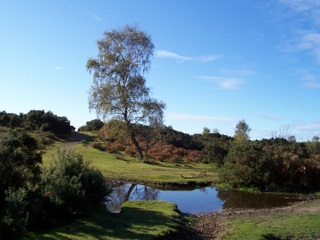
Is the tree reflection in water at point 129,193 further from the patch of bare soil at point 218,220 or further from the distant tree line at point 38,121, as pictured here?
the distant tree line at point 38,121

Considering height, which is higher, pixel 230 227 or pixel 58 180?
pixel 58 180

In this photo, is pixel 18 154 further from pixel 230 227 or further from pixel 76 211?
pixel 230 227

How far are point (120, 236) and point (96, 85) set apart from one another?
3457cm

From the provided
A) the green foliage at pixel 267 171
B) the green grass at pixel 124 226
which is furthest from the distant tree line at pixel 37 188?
the green foliage at pixel 267 171

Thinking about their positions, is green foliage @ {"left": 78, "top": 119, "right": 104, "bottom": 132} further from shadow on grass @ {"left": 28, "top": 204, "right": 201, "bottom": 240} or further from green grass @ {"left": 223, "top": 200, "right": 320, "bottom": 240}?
shadow on grass @ {"left": 28, "top": 204, "right": 201, "bottom": 240}

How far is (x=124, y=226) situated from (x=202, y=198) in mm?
12724

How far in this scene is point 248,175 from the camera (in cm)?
3153

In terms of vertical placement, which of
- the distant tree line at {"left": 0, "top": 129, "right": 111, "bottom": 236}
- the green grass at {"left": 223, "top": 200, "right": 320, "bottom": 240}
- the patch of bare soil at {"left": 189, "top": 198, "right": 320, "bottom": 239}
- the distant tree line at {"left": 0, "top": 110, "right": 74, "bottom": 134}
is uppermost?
the distant tree line at {"left": 0, "top": 110, "right": 74, "bottom": 134}

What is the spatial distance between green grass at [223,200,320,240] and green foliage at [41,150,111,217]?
618cm

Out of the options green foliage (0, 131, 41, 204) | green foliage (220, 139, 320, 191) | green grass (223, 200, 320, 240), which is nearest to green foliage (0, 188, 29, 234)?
green foliage (0, 131, 41, 204)

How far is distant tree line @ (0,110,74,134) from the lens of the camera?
187ft

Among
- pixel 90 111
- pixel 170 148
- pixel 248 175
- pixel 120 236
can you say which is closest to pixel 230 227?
pixel 120 236

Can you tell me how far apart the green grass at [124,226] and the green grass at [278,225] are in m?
2.71

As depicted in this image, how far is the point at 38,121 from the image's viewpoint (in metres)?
60.0
